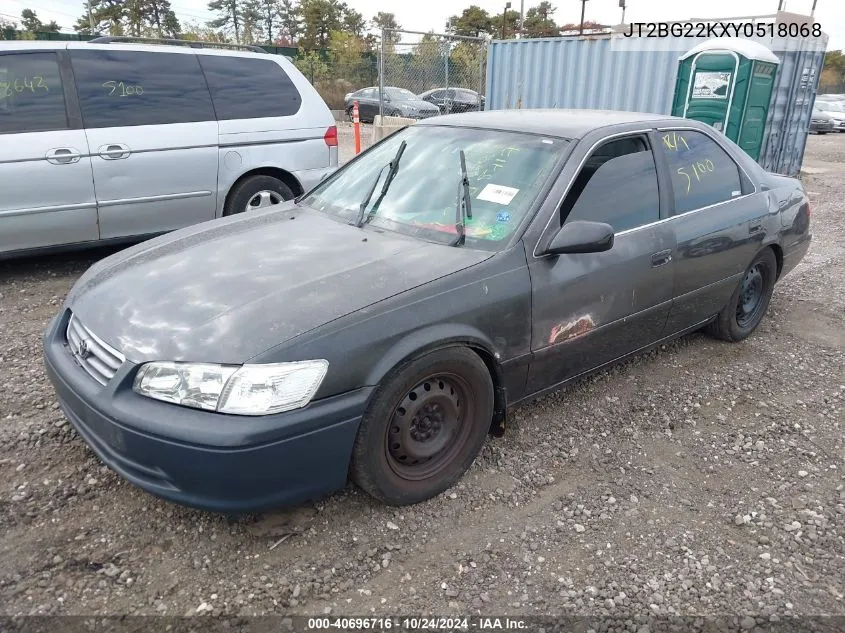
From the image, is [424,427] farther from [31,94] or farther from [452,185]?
[31,94]

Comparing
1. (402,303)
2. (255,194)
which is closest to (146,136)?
(255,194)

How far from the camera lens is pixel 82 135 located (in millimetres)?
5129

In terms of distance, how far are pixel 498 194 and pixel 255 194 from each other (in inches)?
141

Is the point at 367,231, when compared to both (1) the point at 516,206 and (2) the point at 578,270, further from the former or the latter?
(2) the point at 578,270

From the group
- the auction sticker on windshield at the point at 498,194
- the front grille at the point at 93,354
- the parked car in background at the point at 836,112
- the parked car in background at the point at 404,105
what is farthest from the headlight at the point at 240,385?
the parked car in background at the point at 836,112

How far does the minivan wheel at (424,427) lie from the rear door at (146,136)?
12.7 feet

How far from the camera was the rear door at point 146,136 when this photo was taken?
17.2ft

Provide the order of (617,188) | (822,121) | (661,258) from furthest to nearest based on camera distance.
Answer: (822,121) < (661,258) < (617,188)

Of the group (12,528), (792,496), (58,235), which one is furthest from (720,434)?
(58,235)

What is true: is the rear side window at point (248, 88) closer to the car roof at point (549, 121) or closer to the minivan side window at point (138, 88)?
the minivan side window at point (138, 88)

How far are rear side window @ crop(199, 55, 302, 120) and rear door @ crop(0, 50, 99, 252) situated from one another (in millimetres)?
1224

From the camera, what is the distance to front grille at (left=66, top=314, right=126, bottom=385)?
7.97 feet

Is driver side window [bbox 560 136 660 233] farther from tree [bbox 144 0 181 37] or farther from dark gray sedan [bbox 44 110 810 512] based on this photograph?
tree [bbox 144 0 181 37]

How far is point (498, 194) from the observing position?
3.10 meters
